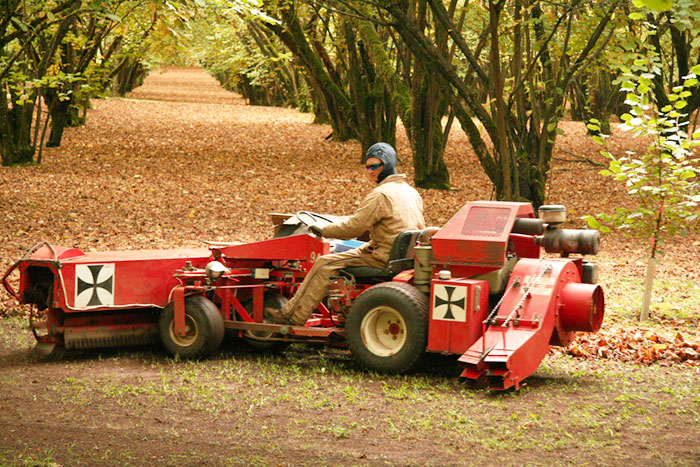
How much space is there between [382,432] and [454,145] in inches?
840

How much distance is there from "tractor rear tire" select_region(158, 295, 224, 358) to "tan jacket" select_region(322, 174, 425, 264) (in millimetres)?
1215

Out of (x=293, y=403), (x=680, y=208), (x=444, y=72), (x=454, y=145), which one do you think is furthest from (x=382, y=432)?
(x=454, y=145)

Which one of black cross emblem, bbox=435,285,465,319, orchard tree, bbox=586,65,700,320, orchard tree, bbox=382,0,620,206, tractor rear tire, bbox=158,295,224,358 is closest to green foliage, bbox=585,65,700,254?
orchard tree, bbox=586,65,700,320

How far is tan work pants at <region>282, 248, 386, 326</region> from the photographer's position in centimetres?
728

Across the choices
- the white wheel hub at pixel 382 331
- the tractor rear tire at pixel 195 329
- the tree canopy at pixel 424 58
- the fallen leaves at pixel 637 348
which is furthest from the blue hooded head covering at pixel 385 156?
the tree canopy at pixel 424 58

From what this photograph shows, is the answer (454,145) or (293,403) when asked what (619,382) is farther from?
(454,145)

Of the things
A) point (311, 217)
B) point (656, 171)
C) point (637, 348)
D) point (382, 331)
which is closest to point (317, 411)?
point (382, 331)

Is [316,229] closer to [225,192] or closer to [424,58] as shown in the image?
[424,58]

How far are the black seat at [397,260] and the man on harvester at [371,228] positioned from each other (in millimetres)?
53

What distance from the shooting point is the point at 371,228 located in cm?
729

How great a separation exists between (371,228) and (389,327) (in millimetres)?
879

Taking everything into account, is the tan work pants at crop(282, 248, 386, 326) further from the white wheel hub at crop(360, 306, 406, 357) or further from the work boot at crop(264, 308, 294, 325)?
the white wheel hub at crop(360, 306, 406, 357)

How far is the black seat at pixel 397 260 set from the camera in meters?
7.20

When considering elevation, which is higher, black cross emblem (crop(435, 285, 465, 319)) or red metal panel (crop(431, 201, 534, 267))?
red metal panel (crop(431, 201, 534, 267))
